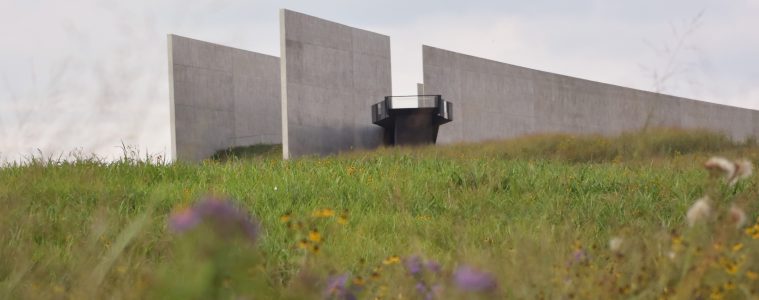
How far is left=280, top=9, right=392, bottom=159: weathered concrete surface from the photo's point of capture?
18.9 m

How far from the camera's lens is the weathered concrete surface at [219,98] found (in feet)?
68.5

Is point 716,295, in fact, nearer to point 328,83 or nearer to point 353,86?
point 328,83

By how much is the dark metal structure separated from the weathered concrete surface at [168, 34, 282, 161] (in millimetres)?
4500

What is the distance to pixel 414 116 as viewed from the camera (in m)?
19.8

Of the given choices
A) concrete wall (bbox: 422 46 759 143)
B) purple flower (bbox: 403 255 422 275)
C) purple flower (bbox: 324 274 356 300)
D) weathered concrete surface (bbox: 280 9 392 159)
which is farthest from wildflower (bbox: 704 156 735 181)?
concrete wall (bbox: 422 46 759 143)

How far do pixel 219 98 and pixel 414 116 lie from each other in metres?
5.45

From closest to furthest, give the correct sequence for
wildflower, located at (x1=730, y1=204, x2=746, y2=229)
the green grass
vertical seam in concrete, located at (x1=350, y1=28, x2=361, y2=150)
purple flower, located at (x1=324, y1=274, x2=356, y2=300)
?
purple flower, located at (x1=324, y1=274, x2=356, y2=300) → the green grass → wildflower, located at (x1=730, y1=204, x2=746, y2=229) → vertical seam in concrete, located at (x1=350, y1=28, x2=361, y2=150)

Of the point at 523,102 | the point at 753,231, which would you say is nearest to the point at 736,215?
the point at 753,231

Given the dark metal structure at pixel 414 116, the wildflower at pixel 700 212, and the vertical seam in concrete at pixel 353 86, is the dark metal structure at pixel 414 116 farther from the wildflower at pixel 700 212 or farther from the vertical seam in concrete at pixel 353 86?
the wildflower at pixel 700 212

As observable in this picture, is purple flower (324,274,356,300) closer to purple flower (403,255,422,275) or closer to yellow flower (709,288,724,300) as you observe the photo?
purple flower (403,255,422,275)

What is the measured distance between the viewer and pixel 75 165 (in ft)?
24.0

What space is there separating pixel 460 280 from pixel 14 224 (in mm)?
3717

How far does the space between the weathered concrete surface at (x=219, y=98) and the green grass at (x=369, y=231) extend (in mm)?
12570

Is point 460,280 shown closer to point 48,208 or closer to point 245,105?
point 48,208
